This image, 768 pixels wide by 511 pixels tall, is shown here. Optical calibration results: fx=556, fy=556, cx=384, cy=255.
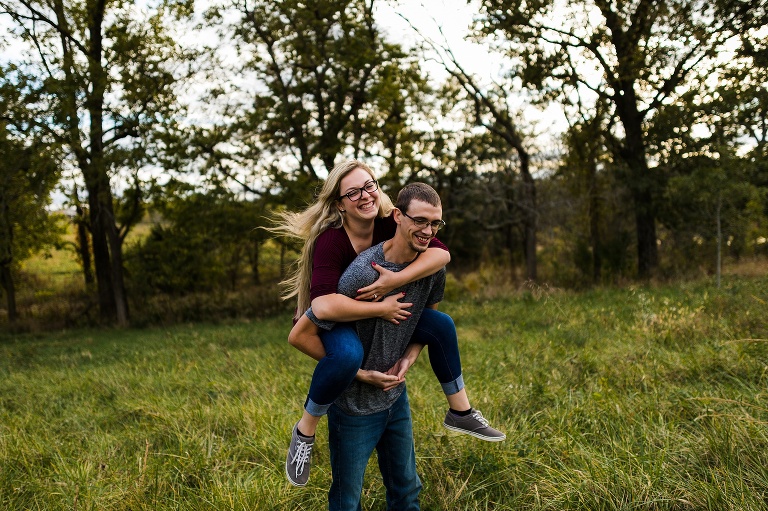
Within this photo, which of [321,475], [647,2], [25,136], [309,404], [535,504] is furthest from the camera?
[25,136]

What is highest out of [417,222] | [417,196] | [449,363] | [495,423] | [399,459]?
[417,196]

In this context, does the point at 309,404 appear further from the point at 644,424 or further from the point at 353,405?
the point at 644,424

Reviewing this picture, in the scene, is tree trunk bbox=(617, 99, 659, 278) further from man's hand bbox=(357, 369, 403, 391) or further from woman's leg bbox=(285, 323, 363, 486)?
woman's leg bbox=(285, 323, 363, 486)

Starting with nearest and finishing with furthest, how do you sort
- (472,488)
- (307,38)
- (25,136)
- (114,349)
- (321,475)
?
(472,488), (321,475), (114,349), (25,136), (307,38)

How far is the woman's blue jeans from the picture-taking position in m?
2.23

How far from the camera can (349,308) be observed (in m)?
2.25

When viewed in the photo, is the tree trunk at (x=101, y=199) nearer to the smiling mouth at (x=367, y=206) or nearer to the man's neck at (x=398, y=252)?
the smiling mouth at (x=367, y=206)

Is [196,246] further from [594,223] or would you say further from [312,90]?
[594,223]

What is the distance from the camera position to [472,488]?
337 centimetres

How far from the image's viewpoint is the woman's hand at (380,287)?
232 cm

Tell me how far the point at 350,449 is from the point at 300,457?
0.24m

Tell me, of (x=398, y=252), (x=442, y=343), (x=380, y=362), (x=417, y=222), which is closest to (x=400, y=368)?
(x=380, y=362)

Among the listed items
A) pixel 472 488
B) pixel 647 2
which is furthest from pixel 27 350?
pixel 647 2

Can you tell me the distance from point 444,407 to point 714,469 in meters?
2.29
